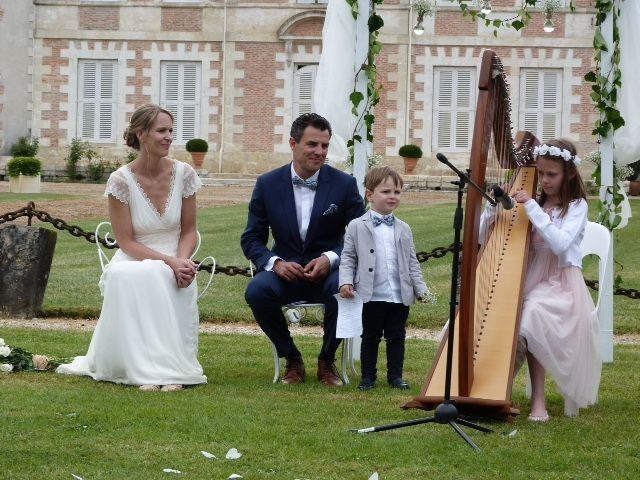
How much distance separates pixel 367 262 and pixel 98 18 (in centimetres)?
2546

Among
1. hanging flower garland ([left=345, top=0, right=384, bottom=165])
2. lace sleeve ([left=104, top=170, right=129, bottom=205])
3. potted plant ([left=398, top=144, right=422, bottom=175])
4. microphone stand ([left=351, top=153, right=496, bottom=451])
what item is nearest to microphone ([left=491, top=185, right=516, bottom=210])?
microphone stand ([left=351, top=153, right=496, bottom=451])

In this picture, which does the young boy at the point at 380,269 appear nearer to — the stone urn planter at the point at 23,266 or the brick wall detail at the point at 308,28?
the stone urn planter at the point at 23,266

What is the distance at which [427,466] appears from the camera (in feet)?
16.3

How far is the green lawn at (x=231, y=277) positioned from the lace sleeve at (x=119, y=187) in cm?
353

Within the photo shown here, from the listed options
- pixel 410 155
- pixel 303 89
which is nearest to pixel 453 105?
pixel 410 155

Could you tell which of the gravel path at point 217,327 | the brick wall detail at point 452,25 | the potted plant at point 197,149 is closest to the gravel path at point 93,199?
the potted plant at point 197,149

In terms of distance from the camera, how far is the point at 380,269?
6.98m

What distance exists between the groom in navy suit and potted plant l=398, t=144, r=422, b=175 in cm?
2204

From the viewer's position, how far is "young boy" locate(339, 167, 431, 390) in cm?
692

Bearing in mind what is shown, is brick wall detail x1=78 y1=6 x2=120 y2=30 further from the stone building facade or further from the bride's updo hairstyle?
the bride's updo hairstyle

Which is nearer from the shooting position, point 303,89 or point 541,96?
point 541,96

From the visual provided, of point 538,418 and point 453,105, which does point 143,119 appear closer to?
point 538,418

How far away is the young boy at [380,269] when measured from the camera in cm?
692

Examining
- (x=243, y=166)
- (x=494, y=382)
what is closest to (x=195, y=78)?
(x=243, y=166)
